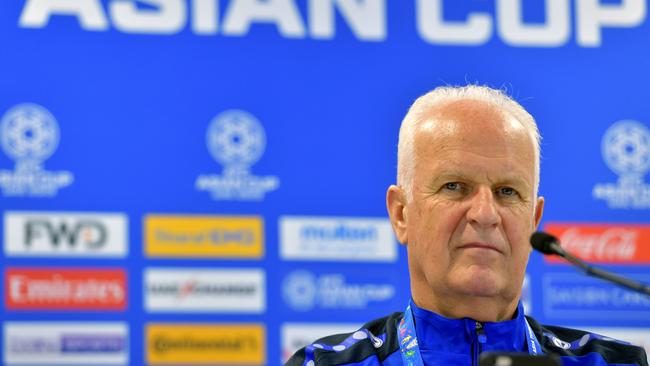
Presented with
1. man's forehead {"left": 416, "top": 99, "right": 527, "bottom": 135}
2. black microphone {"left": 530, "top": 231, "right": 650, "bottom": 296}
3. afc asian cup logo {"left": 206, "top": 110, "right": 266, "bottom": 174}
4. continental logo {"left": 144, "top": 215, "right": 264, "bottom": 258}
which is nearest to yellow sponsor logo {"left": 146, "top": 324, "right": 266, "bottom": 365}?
continental logo {"left": 144, "top": 215, "right": 264, "bottom": 258}

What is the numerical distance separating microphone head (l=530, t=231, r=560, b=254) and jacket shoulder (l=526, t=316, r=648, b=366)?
0.58m

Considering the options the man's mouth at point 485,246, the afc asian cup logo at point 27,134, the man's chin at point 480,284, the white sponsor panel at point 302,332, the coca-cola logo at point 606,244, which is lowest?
the white sponsor panel at point 302,332

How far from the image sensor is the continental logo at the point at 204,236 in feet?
16.0

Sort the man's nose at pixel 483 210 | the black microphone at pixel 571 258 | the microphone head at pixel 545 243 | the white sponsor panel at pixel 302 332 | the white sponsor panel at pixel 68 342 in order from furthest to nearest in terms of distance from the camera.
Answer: the white sponsor panel at pixel 302 332
the white sponsor panel at pixel 68 342
the man's nose at pixel 483 210
the microphone head at pixel 545 243
the black microphone at pixel 571 258

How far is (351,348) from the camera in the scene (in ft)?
8.53

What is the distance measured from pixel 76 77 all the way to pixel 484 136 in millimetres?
2783

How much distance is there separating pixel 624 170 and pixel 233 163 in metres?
1.78

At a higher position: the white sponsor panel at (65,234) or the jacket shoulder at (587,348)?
the white sponsor panel at (65,234)

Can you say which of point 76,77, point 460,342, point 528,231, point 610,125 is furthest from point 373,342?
point 610,125

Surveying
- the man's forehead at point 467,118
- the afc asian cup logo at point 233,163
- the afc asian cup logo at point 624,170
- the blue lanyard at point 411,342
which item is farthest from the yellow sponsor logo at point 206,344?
the man's forehead at point 467,118

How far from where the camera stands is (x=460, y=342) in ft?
8.23

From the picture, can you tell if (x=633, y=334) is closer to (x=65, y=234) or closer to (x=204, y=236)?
(x=204, y=236)

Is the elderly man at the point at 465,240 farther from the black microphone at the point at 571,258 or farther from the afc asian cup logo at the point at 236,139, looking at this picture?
the afc asian cup logo at the point at 236,139

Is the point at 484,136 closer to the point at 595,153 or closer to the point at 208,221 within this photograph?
the point at 208,221
